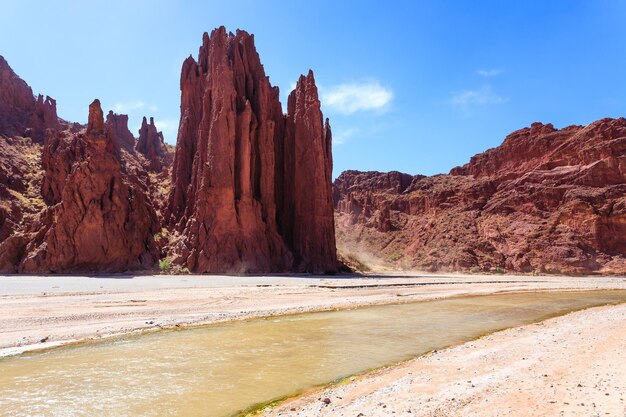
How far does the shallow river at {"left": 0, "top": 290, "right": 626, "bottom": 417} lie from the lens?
A: 7156 millimetres

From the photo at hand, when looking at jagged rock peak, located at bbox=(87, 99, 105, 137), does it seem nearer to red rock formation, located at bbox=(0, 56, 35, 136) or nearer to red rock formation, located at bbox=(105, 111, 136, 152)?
red rock formation, located at bbox=(0, 56, 35, 136)

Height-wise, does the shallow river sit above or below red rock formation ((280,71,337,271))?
below

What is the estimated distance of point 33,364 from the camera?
376 inches

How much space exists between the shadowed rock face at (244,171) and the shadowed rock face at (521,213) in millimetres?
36567

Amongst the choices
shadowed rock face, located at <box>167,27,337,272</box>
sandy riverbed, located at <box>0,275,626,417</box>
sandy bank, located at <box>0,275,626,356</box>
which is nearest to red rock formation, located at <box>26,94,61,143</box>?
shadowed rock face, located at <box>167,27,337,272</box>

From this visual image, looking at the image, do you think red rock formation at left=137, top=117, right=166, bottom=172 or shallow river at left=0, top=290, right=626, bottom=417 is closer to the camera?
shallow river at left=0, top=290, right=626, bottom=417

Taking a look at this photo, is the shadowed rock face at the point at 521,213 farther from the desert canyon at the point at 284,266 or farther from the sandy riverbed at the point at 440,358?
→ the sandy riverbed at the point at 440,358

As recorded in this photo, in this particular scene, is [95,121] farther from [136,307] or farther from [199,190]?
[136,307]

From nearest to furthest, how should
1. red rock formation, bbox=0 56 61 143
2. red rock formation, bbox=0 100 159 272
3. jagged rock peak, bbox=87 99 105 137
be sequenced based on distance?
1. red rock formation, bbox=0 100 159 272
2. jagged rock peak, bbox=87 99 105 137
3. red rock formation, bbox=0 56 61 143

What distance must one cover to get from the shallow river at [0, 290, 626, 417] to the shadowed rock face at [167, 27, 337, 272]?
96.9 feet

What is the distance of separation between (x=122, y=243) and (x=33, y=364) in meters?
35.8

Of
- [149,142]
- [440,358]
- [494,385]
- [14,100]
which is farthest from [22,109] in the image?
[494,385]

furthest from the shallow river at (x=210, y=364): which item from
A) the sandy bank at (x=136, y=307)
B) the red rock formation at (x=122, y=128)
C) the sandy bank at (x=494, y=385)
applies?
the red rock formation at (x=122, y=128)

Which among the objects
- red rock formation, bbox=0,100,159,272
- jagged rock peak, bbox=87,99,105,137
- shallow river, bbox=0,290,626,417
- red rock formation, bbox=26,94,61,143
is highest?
red rock formation, bbox=26,94,61,143
